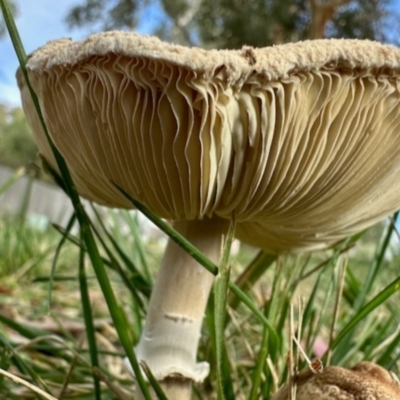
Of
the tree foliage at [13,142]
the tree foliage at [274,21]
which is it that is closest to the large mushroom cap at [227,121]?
the tree foliage at [274,21]

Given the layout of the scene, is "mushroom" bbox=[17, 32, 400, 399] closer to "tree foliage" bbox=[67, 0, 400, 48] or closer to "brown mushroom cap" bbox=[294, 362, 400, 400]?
"brown mushroom cap" bbox=[294, 362, 400, 400]

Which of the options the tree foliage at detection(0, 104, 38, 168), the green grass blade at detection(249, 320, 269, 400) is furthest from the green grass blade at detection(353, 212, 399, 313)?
the tree foliage at detection(0, 104, 38, 168)

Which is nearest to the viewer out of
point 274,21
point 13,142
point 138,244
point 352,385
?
point 352,385

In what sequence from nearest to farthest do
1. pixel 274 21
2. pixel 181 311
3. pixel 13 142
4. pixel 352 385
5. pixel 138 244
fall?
pixel 352 385, pixel 181 311, pixel 138 244, pixel 274 21, pixel 13 142

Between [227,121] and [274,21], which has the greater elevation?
[274,21]

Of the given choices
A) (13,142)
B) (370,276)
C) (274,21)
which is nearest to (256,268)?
(370,276)

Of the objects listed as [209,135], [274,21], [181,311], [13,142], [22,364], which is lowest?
[22,364]

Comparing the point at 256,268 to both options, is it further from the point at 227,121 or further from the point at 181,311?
the point at 227,121

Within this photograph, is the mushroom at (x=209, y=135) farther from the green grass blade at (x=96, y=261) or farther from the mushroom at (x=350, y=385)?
the mushroom at (x=350, y=385)
